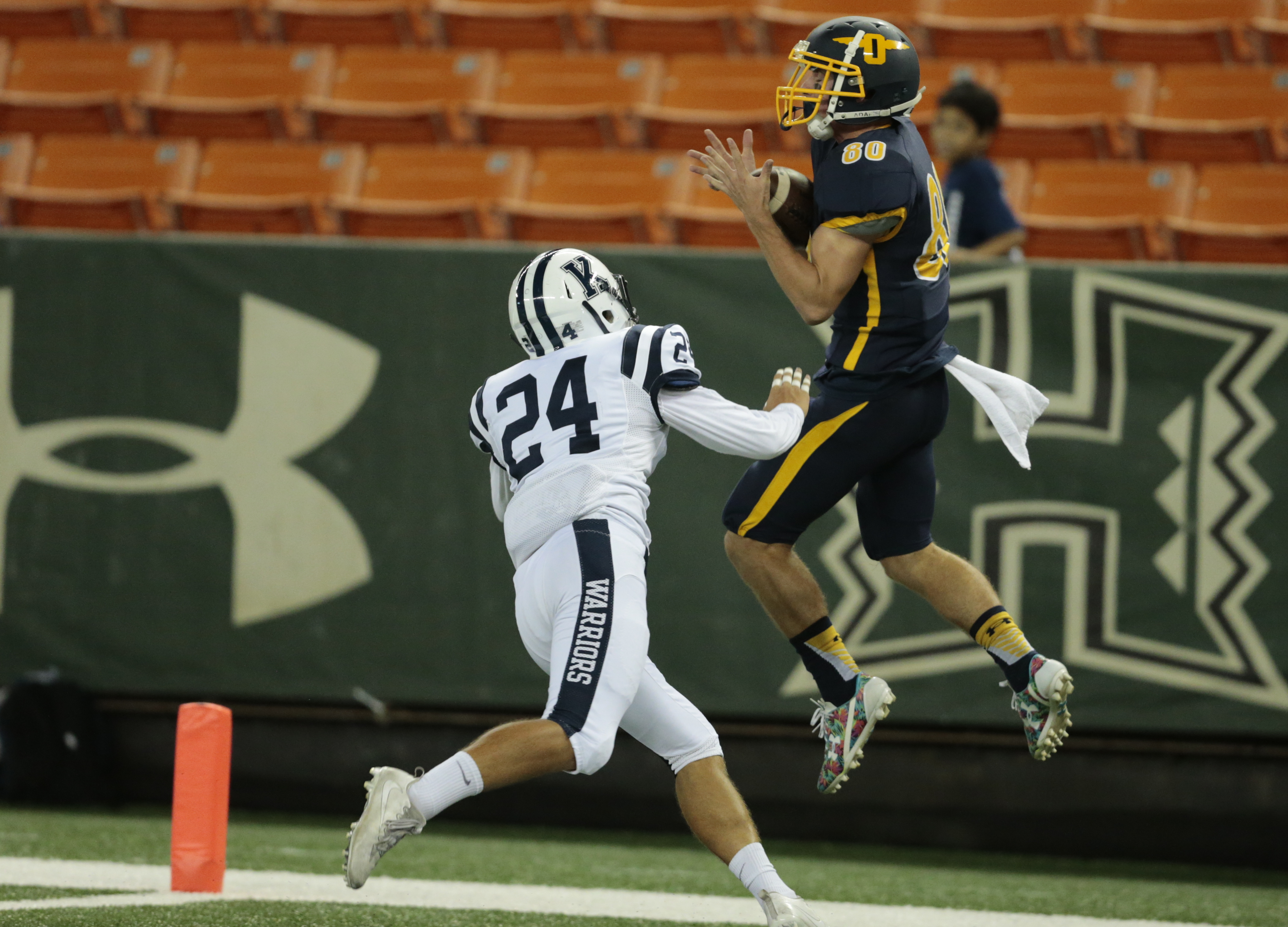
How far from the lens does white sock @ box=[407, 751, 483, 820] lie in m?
3.35

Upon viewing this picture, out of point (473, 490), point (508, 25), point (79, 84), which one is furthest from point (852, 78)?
point (79, 84)

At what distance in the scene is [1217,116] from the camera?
28.6 feet

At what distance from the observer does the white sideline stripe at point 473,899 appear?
4301 mm

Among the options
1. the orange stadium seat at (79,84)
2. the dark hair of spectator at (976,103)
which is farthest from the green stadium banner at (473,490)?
the orange stadium seat at (79,84)

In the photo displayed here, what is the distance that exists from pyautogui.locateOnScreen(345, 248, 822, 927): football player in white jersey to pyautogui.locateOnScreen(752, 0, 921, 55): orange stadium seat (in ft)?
20.6

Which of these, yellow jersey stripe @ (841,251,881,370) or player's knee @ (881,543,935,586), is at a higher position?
yellow jersey stripe @ (841,251,881,370)

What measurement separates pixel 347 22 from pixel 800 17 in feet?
9.94

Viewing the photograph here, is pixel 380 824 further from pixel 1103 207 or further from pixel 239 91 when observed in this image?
pixel 239 91

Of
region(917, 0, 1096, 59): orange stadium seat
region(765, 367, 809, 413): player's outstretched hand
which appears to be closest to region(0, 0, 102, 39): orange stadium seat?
region(917, 0, 1096, 59): orange stadium seat

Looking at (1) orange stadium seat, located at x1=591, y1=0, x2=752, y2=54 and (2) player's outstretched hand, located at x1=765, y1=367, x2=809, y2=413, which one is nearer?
(2) player's outstretched hand, located at x1=765, y1=367, x2=809, y2=413

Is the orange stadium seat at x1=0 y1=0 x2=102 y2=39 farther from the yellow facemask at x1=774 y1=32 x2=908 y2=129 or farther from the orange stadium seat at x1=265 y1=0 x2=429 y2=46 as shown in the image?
the yellow facemask at x1=774 y1=32 x2=908 y2=129

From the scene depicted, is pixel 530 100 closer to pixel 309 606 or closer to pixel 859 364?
pixel 309 606

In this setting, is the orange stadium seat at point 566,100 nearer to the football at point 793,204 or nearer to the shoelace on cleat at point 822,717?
the football at point 793,204

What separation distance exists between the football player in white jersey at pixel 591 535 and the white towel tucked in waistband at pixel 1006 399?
53 centimetres
